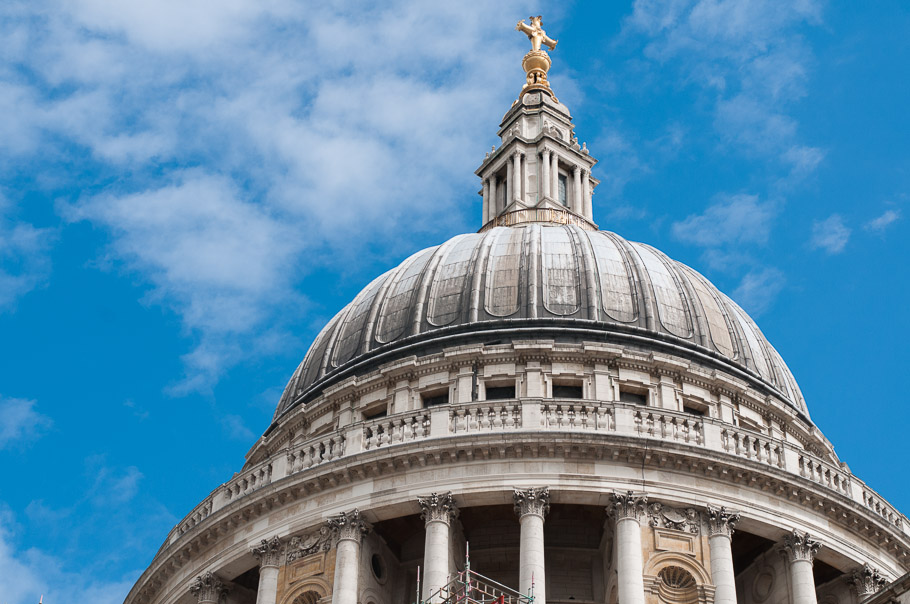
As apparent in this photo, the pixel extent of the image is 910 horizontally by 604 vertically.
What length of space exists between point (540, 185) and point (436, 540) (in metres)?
24.7

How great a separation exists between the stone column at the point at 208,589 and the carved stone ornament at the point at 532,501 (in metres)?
9.51

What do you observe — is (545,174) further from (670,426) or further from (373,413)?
(670,426)

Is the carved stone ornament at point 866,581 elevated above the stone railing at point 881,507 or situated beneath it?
situated beneath

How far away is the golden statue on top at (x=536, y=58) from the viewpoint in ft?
229

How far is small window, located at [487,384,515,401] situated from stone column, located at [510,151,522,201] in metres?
15.1

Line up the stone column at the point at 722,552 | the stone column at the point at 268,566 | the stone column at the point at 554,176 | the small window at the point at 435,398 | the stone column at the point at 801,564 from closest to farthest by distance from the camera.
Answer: the stone column at the point at 722,552 → the stone column at the point at 801,564 → the stone column at the point at 268,566 → the small window at the point at 435,398 → the stone column at the point at 554,176

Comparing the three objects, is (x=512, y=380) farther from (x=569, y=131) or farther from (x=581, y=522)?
(x=569, y=131)

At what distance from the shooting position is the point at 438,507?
42.6 m

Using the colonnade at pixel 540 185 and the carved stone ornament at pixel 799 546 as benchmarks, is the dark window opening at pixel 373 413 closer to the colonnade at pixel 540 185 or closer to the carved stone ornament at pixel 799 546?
the carved stone ornament at pixel 799 546

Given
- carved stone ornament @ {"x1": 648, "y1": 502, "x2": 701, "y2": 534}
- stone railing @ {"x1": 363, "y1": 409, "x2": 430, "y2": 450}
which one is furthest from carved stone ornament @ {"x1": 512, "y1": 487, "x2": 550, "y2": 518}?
stone railing @ {"x1": 363, "y1": 409, "x2": 430, "y2": 450}

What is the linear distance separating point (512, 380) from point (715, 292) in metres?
10.5

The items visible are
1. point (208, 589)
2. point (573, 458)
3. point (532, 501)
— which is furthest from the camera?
point (208, 589)

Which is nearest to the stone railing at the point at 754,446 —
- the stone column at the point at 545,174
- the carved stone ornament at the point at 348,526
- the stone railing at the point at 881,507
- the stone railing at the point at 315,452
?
the stone railing at the point at 881,507

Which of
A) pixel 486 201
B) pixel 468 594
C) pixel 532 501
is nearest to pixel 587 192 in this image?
pixel 486 201
